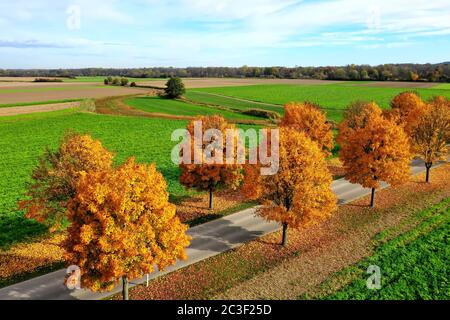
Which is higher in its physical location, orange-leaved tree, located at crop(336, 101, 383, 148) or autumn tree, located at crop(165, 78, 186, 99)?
autumn tree, located at crop(165, 78, 186, 99)

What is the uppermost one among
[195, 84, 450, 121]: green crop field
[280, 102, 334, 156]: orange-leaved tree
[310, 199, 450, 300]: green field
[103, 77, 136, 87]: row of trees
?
[103, 77, 136, 87]: row of trees

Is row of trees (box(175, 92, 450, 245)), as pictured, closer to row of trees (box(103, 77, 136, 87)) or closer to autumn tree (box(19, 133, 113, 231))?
autumn tree (box(19, 133, 113, 231))

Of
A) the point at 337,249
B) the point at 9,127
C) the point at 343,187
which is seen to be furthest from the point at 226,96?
the point at 337,249

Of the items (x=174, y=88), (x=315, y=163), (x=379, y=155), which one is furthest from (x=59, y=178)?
(x=174, y=88)

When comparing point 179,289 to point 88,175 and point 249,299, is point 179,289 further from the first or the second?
point 88,175

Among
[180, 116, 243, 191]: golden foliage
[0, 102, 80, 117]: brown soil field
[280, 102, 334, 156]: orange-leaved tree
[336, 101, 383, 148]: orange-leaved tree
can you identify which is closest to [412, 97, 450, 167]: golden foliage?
[336, 101, 383, 148]: orange-leaved tree

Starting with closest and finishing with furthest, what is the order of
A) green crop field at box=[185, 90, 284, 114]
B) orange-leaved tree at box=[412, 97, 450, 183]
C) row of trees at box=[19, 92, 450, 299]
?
row of trees at box=[19, 92, 450, 299] < orange-leaved tree at box=[412, 97, 450, 183] < green crop field at box=[185, 90, 284, 114]

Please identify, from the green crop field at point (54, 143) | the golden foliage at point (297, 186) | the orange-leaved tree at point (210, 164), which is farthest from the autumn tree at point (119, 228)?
the green crop field at point (54, 143)
